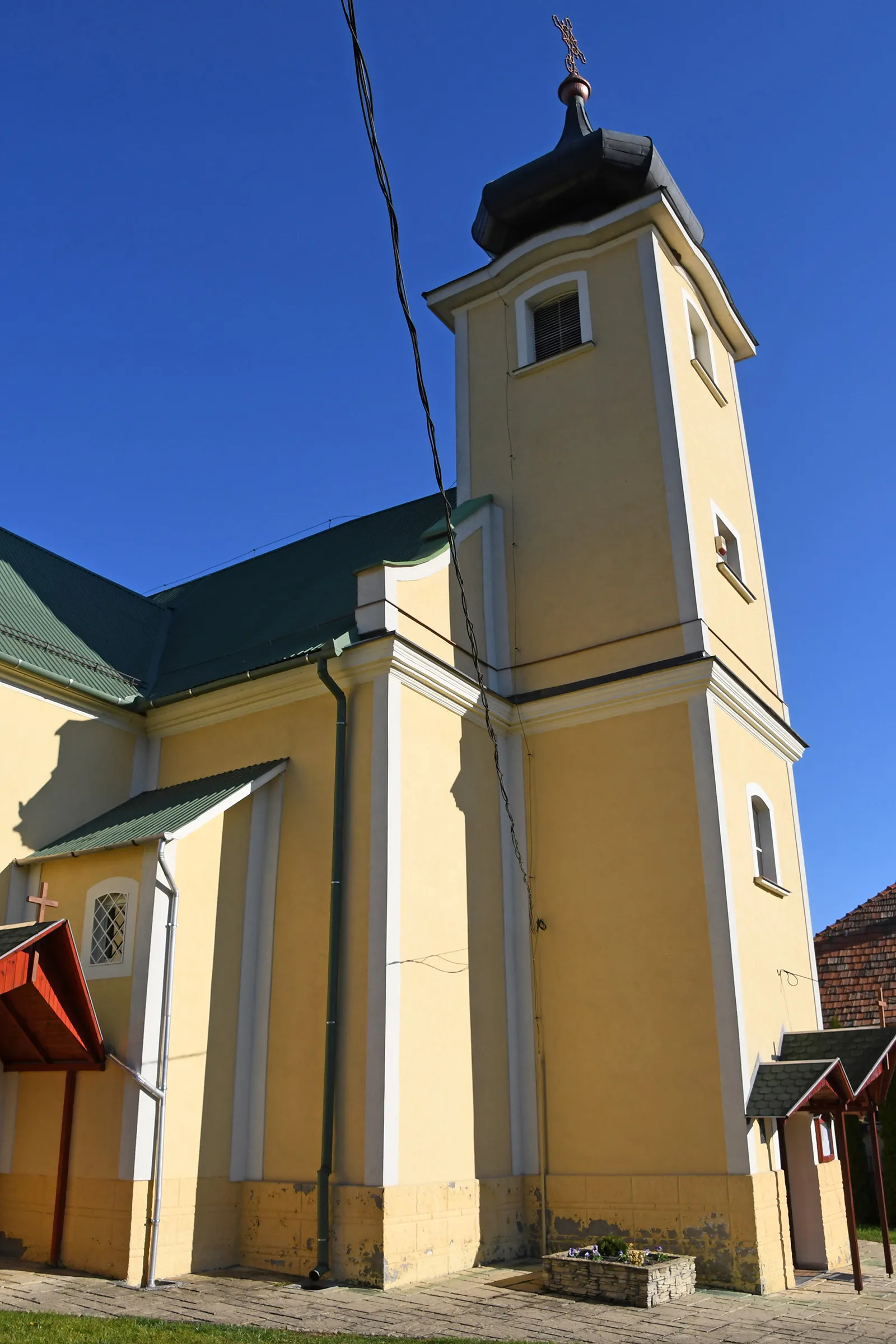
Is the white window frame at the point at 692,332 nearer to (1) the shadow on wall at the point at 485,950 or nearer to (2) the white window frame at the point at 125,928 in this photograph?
(1) the shadow on wall at the point at 485,950

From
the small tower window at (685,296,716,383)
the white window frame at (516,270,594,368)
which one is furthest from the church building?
the small tower window at (685,296,716,383)

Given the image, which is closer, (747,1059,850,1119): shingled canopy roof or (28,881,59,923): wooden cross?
(747,1059,850,1119): shingled canopy roof

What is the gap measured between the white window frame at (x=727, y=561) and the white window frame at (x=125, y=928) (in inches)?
319

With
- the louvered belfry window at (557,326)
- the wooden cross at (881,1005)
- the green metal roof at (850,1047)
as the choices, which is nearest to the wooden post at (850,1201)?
the green metal roof at (850,1047)

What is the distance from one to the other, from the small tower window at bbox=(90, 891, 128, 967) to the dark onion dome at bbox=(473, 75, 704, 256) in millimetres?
11084

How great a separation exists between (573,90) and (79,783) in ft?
45.4

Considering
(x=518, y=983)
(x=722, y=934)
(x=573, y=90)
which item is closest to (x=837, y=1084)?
(x=722, y=934)

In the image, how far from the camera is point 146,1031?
1029 centimetres

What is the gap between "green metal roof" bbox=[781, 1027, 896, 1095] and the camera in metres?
11.4

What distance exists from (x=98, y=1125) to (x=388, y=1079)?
268 centimetres

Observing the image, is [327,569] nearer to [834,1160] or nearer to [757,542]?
[757,542]

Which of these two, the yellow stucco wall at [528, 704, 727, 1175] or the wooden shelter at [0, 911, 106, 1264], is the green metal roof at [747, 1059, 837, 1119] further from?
the wooden shelter at [0, 911, 106, 1264]

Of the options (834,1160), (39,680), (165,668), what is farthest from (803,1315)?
(165,668)

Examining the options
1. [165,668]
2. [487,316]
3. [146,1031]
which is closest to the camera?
[146,1031]
